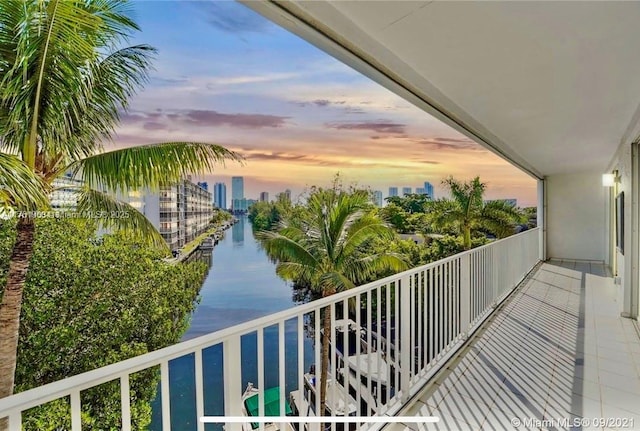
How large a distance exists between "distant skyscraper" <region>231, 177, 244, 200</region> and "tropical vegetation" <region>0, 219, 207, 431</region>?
520 cm

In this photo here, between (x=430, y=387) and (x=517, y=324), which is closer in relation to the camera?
(x=430, y=387)

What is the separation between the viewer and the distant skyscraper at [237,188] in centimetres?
1705

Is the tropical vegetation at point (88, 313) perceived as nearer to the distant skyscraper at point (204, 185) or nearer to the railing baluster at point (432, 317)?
the distant skyscraper at point (204, 185)

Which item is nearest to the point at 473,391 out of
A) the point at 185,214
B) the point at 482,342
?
the point at 482,342

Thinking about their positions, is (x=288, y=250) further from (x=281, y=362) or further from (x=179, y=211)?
(x=179, y=211)

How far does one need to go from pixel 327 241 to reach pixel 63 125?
5.54 meters

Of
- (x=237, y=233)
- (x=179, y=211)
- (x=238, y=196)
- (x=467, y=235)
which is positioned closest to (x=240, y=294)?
(x=237, y=233)

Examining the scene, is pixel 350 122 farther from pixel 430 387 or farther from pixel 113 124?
pixel 430 387

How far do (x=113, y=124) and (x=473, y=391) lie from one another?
8.22 m

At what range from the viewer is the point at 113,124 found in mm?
7480

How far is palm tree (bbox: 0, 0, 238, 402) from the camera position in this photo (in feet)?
15.1

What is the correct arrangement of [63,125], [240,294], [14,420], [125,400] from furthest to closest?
[240,294]
[63,125]
[125,400]
[14,420]

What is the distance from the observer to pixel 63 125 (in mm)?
5707

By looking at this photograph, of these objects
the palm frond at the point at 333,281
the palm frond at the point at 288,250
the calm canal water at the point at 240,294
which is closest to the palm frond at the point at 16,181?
the palm frond at the point at 288,250
